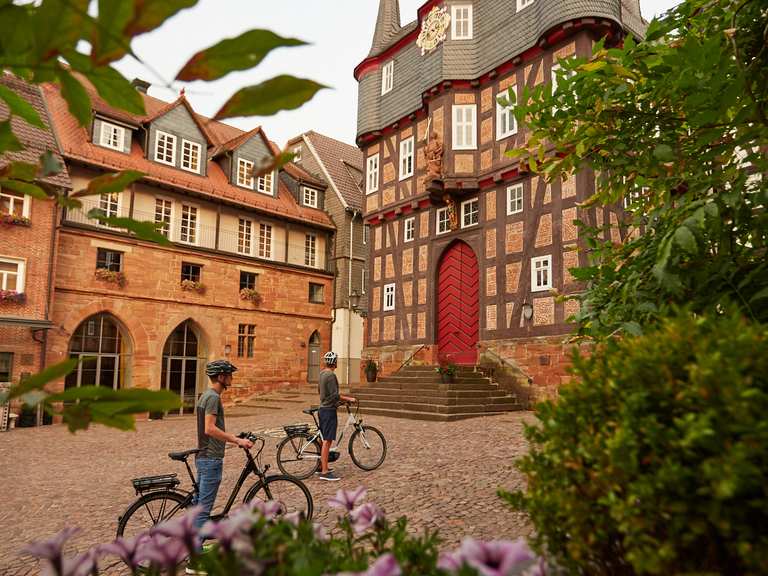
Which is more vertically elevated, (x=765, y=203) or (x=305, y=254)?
(x=305, y=254)

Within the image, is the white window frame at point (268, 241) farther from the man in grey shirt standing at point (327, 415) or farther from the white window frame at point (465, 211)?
the man in grey shirt standing at point (327, 415)

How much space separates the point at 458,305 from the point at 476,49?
8.67 meters

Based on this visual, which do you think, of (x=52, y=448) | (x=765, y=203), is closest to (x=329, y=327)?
(x=52, y=448)

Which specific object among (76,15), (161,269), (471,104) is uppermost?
(471,104)

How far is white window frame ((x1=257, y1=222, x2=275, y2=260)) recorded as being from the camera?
2595 centimetres

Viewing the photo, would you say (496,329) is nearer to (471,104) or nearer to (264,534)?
(471,104)

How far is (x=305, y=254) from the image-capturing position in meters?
27.7

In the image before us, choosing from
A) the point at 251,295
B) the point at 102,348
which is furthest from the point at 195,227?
the point at 102,348

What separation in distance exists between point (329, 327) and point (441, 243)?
377 inches

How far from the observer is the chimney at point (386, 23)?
24359 mm

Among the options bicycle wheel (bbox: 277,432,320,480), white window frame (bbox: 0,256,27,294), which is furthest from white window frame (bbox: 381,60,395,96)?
bicycle wheel (bbox: 277,432,320,480)

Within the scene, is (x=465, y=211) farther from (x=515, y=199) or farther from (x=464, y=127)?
(x=464, y=127)

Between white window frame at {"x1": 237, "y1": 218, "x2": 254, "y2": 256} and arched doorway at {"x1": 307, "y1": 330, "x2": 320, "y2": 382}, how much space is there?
500 centimetres

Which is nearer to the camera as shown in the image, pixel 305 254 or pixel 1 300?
pixel 1 300
